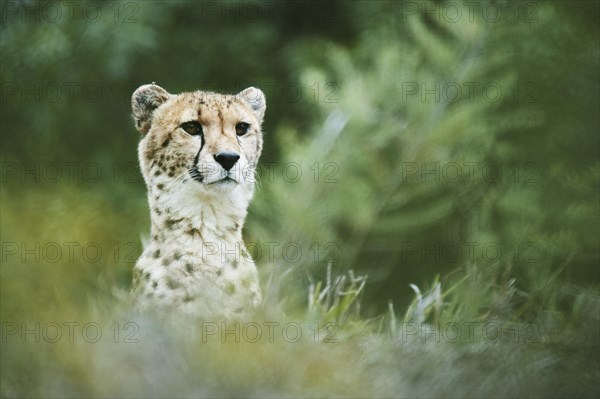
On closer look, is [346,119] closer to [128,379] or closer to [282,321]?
[282,321]

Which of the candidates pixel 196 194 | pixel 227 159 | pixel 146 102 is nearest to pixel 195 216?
pixel 196 194

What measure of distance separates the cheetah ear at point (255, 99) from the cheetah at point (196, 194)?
0.05m

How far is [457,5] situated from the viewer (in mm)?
5402

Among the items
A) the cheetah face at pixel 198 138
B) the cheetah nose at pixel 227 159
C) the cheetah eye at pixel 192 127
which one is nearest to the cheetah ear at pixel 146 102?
the cheetah face at pixel 198 138

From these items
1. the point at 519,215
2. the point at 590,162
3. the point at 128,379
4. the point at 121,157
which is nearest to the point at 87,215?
the point at 128,379

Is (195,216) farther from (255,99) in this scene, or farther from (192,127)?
(255,99)

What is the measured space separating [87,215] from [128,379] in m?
0.41

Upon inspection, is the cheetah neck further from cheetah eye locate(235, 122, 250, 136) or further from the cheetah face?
cheetah eye locate(235, 122, 250, 136)

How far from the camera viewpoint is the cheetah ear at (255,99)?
3197 mm

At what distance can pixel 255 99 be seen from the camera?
3221 mm

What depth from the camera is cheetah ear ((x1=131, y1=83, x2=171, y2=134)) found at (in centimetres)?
312

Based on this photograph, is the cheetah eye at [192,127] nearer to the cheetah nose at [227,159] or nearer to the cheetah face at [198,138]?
the cheetah face at [198,138]

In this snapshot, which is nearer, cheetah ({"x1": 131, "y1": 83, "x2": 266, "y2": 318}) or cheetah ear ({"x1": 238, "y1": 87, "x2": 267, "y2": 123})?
cheetah ({"x1": 131, "y1": 83, "x2": 266, "y2": 318})

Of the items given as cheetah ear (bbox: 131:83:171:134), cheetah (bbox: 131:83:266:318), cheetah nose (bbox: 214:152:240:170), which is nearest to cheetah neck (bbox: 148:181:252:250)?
cheetah (bbox: 131:83:266:318)
